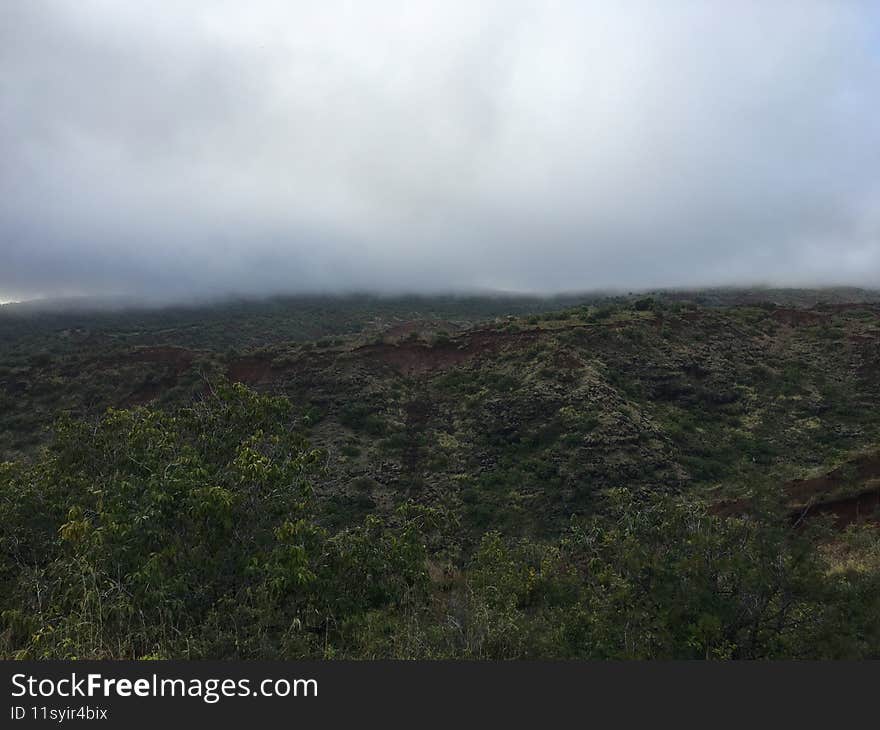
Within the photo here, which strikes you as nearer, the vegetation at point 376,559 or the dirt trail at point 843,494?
the vegetation at point 376,559

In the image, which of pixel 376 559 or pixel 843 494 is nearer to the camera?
pixel 376 559

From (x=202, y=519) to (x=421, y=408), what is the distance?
82.8 ft

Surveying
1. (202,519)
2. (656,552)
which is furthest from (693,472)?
(202,519)

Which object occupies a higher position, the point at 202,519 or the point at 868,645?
the point at 202,519

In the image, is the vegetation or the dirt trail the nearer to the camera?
the vegetation

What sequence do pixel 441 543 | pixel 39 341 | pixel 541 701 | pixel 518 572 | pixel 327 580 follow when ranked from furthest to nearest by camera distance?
1. pixel 39 341
2. pixel 441 543
3. pixel 518 572
4. pixel 327 580
5. pixel 541 701

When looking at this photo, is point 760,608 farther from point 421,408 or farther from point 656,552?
point 421,408

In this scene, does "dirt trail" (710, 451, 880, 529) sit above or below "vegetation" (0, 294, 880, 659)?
below

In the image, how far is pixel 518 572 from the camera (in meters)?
10.2

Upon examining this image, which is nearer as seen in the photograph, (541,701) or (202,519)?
(541,701)

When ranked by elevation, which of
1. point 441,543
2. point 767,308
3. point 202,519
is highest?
point 767,308

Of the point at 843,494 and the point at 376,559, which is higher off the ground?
the point at 376,559

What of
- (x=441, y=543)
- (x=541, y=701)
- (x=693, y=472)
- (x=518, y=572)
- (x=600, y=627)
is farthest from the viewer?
(x=693, y=472)

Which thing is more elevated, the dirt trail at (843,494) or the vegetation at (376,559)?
the vegetation at (376,559)
